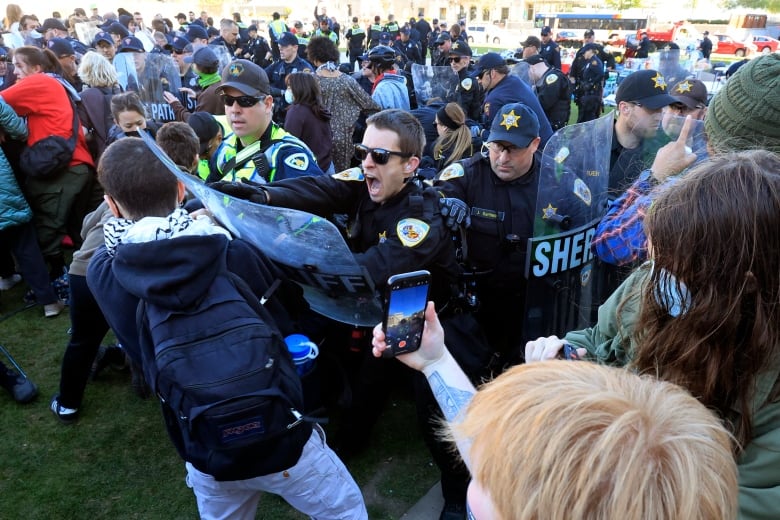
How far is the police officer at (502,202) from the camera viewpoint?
301 cm

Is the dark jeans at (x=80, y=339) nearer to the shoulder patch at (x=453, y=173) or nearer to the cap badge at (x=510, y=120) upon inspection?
the shoulder patch at (x=453, y=173)

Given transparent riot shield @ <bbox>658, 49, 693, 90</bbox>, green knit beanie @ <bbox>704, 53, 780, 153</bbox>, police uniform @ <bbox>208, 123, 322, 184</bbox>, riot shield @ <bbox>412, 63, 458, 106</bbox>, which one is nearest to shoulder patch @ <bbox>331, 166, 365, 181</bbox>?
police uniform @ <bbox>208, 123, 322, 184</bbox>

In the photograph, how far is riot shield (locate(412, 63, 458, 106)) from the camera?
8.49 meters

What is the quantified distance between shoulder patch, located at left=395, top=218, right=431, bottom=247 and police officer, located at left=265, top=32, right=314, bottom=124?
5.86 meters

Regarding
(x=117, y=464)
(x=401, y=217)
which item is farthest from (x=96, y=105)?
(x=401, y=217)

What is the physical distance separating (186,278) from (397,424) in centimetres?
218

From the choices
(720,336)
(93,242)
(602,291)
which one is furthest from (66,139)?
(720,336)

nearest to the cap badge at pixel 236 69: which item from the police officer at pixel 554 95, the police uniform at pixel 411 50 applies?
the police officer at pixel 554 95

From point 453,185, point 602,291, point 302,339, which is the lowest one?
point 602,291

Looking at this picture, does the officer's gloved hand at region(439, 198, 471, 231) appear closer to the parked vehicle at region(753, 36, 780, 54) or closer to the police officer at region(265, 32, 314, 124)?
the police officer at region(265, 32, 314, 124)

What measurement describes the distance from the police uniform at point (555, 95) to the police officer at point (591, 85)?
85.9 inches

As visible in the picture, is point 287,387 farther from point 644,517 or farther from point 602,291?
point 602,291

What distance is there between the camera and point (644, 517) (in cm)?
74

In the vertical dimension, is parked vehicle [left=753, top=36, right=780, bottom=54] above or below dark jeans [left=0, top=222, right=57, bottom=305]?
below
